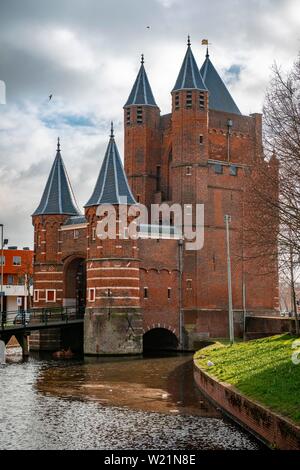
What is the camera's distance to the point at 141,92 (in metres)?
59.7

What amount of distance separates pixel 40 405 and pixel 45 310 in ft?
86.6

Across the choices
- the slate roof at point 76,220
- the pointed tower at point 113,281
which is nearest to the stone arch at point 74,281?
the slate roof at point 76,220

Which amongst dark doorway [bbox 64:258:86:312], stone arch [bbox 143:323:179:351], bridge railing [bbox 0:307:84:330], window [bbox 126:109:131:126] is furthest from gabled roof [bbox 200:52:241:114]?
bridge railing [bbox 0:307:84:330]

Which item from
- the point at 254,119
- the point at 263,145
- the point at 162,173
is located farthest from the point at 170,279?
the point at 263,145

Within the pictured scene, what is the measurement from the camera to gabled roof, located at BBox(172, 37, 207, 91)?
55125mm

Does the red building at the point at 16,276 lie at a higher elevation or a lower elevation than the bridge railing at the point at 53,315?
higher

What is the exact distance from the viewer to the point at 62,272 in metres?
55.2

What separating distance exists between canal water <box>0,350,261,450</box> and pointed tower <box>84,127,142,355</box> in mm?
7417

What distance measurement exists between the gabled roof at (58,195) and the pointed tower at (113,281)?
6.29m

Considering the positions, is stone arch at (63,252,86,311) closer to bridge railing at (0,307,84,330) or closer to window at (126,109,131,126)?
bridge railing at (0,307,84,330)

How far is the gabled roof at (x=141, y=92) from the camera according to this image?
2340 inches

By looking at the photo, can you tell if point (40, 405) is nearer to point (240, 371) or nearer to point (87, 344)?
point (240, 371)

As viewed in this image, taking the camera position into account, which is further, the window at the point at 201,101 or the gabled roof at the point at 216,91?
the gabled roof at the point at 216,91

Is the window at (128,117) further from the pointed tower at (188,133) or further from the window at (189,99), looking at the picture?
the window at (189,99)
